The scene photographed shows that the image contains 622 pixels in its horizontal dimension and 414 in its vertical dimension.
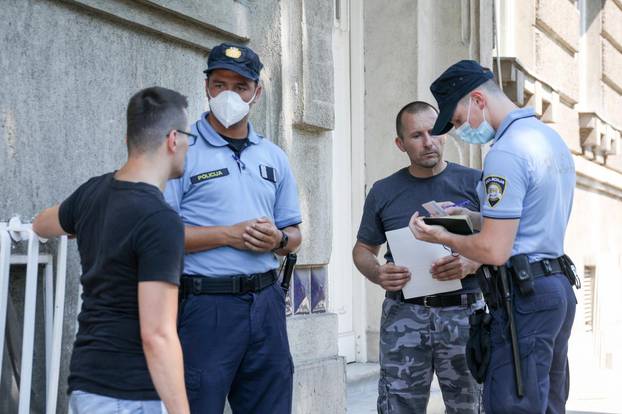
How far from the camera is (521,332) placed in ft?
12.6

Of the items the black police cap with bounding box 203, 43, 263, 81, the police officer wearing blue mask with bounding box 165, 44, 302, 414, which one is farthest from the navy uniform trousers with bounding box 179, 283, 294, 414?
the black police cap with bounding box 203, 43, 263, 81

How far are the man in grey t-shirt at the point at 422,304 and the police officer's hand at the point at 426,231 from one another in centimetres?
52

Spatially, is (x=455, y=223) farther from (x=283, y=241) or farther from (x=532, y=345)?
(x=283, y=241)

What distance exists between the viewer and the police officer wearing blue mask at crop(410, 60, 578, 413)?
3773 millimetres

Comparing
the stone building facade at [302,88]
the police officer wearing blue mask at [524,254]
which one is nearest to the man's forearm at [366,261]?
the stone building facade at [302,88]

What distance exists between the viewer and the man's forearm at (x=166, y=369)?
2830mm

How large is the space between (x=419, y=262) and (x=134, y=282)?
216cm

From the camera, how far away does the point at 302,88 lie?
228 inches

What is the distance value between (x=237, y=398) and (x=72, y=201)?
4.06ft

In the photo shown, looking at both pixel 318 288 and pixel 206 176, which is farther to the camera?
pixel 318 288

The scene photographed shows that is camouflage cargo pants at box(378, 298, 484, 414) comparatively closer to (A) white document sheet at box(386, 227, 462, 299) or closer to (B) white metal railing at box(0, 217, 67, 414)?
(A) white document sheet at box(386, 227, 462, 299)

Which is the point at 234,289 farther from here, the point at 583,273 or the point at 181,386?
the point at 583,273

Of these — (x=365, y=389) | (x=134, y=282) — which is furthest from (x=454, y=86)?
(x=365, y=389)

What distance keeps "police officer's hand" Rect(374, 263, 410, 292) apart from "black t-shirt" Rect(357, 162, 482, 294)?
19cm
